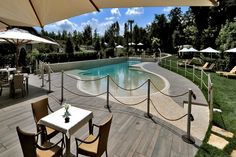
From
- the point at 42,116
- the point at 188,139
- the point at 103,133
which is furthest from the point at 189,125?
the point at 42,116

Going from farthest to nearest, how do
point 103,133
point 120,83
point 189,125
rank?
point 120,83, point 189,125, point 103,133

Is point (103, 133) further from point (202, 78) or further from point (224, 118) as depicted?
point (202, 78)

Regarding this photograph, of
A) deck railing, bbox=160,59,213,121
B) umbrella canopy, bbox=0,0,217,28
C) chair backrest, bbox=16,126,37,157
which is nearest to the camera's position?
umbrella canopy, bbox=0,0,217,28

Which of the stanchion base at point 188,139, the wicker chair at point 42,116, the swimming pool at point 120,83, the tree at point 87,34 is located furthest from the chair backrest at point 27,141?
the tree at point 87,34

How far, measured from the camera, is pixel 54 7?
5.86 ft

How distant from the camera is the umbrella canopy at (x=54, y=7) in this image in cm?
149

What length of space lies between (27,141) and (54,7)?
1.89 meters

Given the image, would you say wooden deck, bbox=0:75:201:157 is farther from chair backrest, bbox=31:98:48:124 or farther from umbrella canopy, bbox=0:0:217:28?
umbrella canopy, bbox=0:0:217:28

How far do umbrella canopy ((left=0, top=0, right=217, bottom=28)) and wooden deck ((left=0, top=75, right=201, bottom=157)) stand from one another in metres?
2.85

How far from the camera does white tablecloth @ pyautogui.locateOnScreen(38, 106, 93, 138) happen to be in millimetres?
3109

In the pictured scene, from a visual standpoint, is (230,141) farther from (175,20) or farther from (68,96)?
(175,20)

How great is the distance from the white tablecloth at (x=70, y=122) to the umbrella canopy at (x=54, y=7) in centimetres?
192

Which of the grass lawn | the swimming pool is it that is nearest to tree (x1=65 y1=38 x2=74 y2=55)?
the swimming pool

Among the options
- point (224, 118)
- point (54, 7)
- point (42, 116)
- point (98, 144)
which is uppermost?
point (54, 7)
